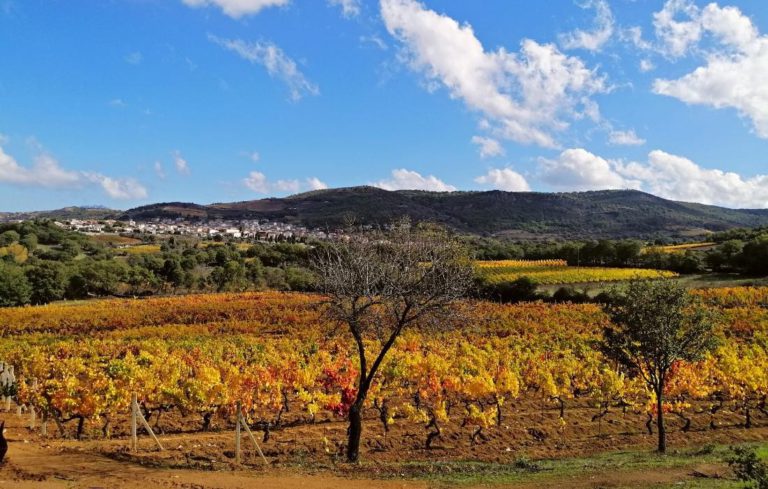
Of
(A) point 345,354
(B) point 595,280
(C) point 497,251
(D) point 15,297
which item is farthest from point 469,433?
(C) point 497,251

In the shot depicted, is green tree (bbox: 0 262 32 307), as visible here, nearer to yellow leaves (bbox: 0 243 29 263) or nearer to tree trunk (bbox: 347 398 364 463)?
yellow leaves (bbox: 0 243 29 263)

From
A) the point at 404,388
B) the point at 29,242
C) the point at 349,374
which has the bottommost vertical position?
the point at 404,388

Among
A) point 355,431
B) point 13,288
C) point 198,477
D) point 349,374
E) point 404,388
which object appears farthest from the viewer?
point 13,288

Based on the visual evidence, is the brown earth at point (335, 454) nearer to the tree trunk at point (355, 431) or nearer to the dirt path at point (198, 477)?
the dirt path at point (198, 477)

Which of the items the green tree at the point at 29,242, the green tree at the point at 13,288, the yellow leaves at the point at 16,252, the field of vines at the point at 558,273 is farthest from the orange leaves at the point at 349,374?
the green tree at the point at 29,242

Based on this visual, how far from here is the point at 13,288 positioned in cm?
6750

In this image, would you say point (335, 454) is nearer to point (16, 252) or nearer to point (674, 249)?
point (674, 249)

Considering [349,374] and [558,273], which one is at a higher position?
[558,273]

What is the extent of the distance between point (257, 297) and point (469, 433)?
49216mm

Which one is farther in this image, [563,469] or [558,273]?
[558,273]

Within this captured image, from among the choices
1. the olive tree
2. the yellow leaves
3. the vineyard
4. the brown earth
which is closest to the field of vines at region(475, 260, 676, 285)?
the vineyard

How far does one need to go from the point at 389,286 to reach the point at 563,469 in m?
7.21

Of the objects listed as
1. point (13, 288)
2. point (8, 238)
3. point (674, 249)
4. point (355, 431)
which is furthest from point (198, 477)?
point (8, 238)

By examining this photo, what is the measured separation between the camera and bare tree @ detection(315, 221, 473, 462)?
1573 centimetres
